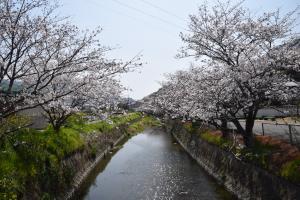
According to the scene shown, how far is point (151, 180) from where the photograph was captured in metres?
23.2

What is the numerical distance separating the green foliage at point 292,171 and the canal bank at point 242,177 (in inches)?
8.3

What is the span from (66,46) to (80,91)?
1897mm

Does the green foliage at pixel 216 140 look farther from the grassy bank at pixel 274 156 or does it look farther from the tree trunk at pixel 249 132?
the tree trunk at pixel 249 132

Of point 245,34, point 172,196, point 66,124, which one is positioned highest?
point 245,34

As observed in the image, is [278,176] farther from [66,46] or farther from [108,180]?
[108,180]

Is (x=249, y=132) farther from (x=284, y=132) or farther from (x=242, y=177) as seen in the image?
(x=284, y=132)

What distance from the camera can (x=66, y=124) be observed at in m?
29.1

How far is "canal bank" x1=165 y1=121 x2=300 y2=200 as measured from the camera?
43.4 ft

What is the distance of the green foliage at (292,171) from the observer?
12352 millimetres

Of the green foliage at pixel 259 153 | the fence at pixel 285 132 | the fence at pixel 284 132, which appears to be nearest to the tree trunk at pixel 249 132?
the green foliage at pixel 259 153

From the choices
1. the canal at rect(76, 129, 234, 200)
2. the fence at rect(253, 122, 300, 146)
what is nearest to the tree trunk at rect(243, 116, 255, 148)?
the fence at rect(253, 122, 300, 146)

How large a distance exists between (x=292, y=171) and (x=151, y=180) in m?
12.2

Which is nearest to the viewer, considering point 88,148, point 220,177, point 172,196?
point 172,196

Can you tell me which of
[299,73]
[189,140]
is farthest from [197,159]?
[299,73]
